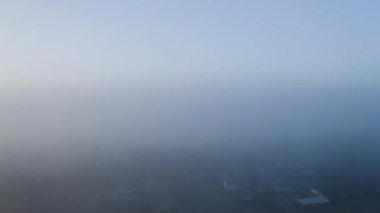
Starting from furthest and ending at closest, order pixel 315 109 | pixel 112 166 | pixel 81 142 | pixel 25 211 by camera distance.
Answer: pixel 315 109, pixel 81 142, pixel 112 166, pixel 25 211

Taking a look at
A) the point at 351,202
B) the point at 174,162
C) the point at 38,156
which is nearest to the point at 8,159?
the point at 38,156

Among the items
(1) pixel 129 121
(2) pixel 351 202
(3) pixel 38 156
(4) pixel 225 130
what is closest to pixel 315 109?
(4) pixel 225 130

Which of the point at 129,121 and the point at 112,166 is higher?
the point at 129,121

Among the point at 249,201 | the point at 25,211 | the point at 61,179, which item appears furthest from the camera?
the point at 61,179

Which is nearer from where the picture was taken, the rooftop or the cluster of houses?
the cluster of houses

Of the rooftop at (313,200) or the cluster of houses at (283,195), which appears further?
the rooftop at (313,200)

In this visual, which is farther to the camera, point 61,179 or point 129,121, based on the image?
point 129,121

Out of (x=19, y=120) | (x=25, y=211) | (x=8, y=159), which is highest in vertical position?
(x=19, y=120)

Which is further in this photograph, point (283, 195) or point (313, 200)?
point (283, 195)

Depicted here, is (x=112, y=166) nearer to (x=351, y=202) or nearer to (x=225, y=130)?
(x=225, y=130)
